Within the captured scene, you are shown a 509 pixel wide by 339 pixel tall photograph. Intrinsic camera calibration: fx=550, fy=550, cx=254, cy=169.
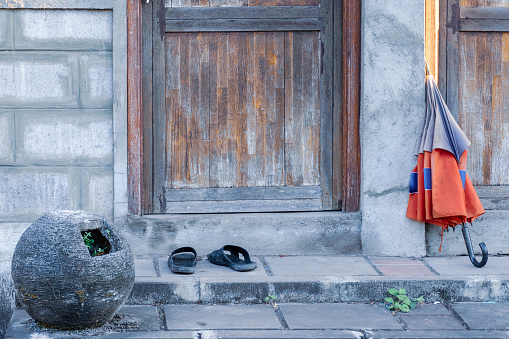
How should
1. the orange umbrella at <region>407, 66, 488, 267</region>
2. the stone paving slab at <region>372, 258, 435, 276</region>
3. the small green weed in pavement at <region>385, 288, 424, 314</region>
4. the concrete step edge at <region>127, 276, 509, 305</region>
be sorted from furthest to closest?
the orange umbrella at <region>407, 66, 488, 267</region> → the stone paving slab at <region>372, 258, 435, 276</region> → the concrete step edge at <region>127, 276, 509, 305</region> → the small green weed in pavement at <region>385, 288, 424, 314</region>

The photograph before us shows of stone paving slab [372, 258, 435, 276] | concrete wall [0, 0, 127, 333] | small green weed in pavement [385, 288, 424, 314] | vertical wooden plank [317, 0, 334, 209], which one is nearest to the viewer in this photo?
small green weed in pavement [385, 288, 424, 314]

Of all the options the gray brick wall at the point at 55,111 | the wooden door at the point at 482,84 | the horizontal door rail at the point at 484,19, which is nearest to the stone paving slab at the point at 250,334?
the gray brick wall at the point at 55,111

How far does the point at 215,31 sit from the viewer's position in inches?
192

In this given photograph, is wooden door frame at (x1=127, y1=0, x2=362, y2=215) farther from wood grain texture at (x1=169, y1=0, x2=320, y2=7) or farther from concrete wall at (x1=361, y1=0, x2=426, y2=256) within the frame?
wood grain texture at (x1=169, y1=0, x2=320, y2=7)

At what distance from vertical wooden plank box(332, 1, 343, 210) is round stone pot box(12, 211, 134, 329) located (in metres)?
2.30

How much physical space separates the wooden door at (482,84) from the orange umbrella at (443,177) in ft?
1.77

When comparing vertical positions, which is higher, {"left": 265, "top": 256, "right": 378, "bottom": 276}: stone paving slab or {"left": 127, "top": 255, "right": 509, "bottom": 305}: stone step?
{"left": 265, "top": 256, "right": 378, "bottom": 276}: stone paving slab

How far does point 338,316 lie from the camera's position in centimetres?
368

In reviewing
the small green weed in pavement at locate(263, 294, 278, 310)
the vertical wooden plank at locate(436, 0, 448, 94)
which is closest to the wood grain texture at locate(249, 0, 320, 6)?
the vertical wooden plank at locate(436, 0, 448, 94)

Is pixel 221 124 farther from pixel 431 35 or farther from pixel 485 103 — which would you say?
pixel 485 103

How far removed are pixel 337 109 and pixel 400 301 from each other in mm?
1829

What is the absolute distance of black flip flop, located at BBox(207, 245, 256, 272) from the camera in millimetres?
4227

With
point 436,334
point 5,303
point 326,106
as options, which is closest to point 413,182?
point 326,106

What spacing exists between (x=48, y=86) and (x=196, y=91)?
1246 mm
